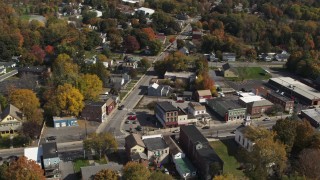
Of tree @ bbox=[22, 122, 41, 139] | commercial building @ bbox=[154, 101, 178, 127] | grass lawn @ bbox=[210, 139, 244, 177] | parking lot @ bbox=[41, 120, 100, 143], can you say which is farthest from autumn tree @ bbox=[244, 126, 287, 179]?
tree @ bbox=[22, 122, 41, 139]

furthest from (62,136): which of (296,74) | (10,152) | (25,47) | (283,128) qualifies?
(296,74)

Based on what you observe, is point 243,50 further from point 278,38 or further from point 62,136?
point 62,136

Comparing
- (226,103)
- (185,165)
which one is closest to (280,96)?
(226,103)

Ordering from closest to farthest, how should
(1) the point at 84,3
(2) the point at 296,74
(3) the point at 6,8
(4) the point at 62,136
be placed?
(4) the point at 62,136
(2) the point at 296,74
(3) the point at 6,8
(1) the point at 84,3

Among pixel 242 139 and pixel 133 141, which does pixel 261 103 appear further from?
pixel 133 141

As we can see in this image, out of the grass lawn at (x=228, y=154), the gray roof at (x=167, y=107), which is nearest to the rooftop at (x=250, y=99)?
the grass lawn at (x=228, y=154)

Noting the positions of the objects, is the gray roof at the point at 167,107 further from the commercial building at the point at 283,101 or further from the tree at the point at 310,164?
the tree at the point at 310,164
